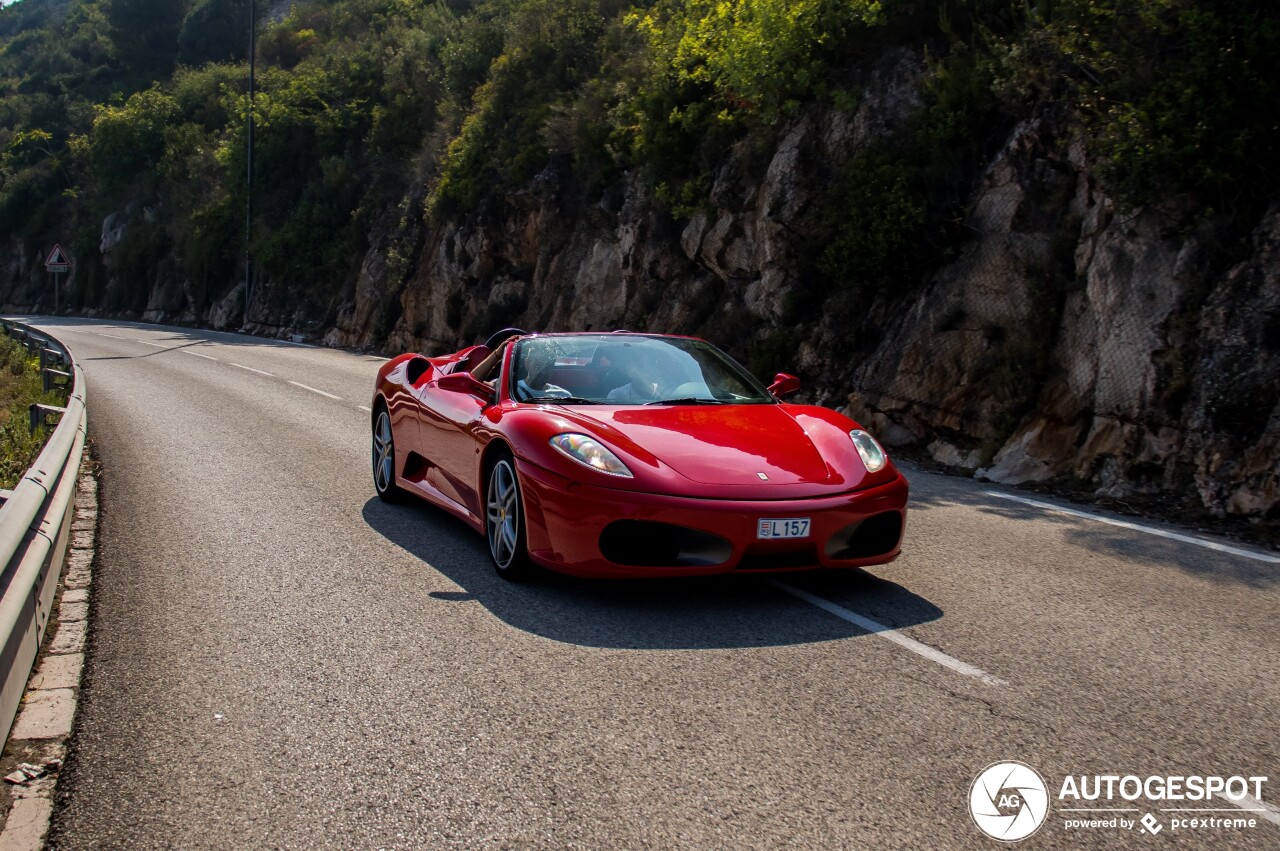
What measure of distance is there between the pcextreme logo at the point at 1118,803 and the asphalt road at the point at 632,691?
0.03 meters

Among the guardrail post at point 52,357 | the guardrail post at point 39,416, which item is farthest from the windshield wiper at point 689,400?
the guardrail post at point 52,357

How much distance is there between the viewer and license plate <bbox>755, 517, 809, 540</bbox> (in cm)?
514

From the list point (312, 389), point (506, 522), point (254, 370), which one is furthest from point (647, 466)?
point (254, 370)

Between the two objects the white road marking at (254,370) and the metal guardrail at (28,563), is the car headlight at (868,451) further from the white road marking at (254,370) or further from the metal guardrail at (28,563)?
the white road marking at (254,370)

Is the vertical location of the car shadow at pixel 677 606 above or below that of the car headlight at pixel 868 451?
below

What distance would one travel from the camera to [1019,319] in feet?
38.0

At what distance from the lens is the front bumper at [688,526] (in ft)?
16.9

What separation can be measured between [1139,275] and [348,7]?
49.6 metres

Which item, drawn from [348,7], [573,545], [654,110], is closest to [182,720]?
[573,545]

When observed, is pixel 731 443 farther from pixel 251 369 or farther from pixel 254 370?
pixel 251 369

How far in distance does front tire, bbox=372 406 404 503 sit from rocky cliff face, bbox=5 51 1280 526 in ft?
17.5

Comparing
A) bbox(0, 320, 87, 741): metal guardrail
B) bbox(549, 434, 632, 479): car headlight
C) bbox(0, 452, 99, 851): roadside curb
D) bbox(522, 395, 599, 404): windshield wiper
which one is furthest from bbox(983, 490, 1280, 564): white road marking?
bbox(0, 320, 87, 741): metal guardrail

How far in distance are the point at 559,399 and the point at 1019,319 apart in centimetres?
684

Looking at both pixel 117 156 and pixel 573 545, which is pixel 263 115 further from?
pixel 573 545
